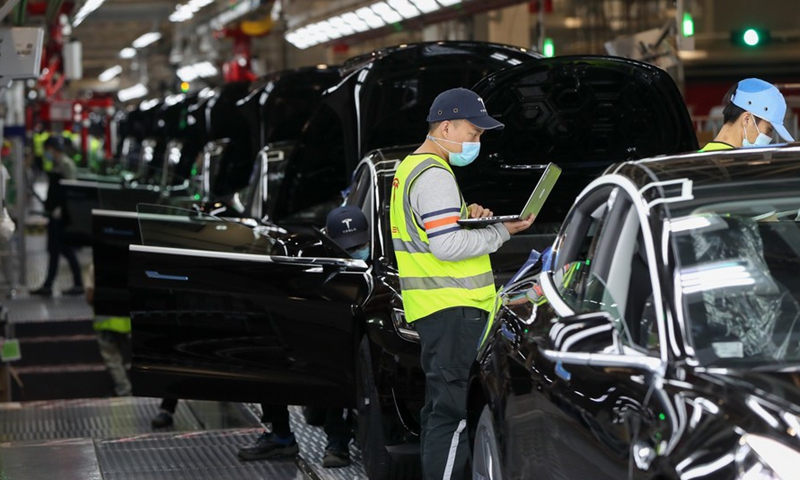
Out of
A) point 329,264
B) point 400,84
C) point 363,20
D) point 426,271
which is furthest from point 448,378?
point 363,20

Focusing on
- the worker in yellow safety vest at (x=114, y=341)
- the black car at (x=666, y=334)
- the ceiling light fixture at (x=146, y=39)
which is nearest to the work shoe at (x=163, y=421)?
the worker in yellow safety vest at (x=114, y=341)

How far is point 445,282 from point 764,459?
281 cm

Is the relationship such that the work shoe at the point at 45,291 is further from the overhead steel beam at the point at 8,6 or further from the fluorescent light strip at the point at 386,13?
the overhead steel beam at the point at 8,6

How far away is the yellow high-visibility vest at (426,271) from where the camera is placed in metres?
6.08

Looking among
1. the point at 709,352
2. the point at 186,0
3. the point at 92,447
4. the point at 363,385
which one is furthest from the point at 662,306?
the point at 186,0

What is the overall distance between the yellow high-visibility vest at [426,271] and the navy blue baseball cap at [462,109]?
0.18 metres

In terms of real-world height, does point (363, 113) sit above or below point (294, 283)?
above

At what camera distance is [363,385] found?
23.8 feet

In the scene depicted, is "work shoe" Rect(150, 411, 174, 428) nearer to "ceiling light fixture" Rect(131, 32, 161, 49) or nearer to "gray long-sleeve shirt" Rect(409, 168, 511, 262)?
"gray long-sleeve shirt" Rect(409, 168, 511, 262)

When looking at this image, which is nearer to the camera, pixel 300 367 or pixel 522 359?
pixel 522 359

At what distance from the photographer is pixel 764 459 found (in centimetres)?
336

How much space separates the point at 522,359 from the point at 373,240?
2.70 meters

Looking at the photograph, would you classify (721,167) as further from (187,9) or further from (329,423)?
(187,9)

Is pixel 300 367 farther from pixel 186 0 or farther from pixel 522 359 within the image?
pixel 186 0
